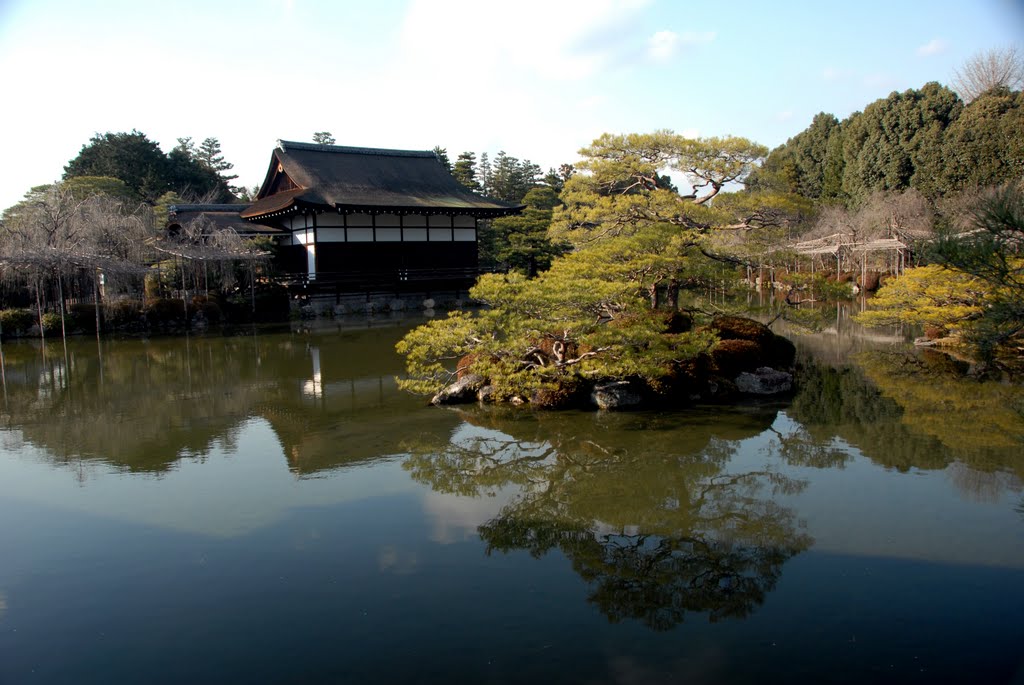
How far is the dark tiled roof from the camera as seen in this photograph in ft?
79.4

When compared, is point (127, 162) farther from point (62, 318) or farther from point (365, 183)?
point (62, 318)

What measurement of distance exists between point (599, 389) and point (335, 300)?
1558cm

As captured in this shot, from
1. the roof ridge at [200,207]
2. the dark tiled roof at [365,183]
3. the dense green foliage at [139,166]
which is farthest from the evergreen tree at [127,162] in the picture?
the dark tiled roof at [365,183]

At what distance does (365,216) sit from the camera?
24828 millimetres

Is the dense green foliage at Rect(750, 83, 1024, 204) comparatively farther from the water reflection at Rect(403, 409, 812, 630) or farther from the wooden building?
the water reflection at Rect(403, 409, 812, 630)

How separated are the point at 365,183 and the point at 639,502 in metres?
22.0

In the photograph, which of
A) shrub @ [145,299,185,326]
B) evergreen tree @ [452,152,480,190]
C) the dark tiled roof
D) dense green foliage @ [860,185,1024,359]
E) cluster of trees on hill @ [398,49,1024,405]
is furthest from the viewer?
evergreen tree @ [452,152,480,190]

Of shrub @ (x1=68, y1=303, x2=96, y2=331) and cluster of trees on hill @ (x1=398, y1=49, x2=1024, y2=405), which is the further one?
shrub @ (x1=68, y1=303, x2=96, y2=331)

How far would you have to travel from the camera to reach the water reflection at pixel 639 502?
4.73 meters

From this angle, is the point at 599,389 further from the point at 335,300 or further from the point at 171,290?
the point at 171,290

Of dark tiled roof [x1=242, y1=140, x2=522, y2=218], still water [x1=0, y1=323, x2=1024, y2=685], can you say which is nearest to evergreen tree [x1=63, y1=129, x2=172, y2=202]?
dark tiled roof [x1=242, y1=140, x2=522, y2=218]

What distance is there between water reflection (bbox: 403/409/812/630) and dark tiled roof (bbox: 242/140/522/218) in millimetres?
16864

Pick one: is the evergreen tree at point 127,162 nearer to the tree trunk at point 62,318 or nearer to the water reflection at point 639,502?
the tree trunk at point 62,318

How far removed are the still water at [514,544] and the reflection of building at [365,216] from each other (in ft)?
48.2
